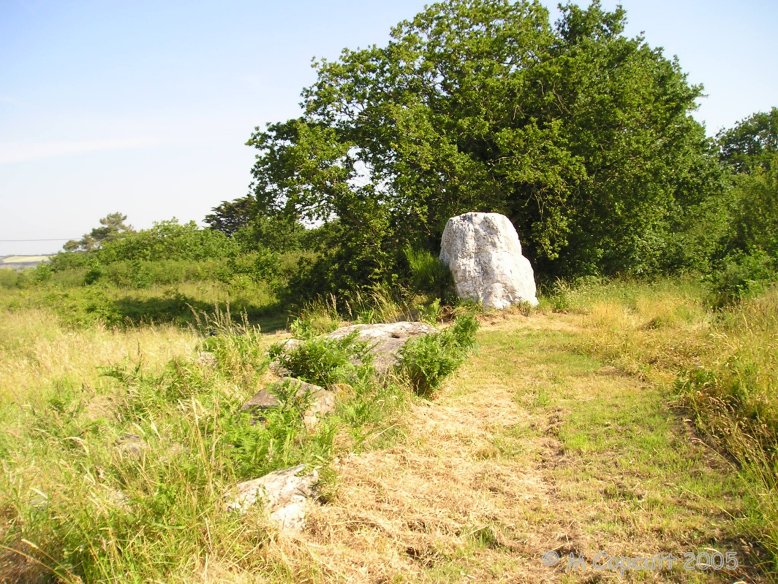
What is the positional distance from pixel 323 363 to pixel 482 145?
909 centimetres

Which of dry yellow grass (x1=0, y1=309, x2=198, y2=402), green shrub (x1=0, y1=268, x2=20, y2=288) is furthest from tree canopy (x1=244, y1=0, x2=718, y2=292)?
green shrub (x1=0, y1=268, x2=20, y2=288)

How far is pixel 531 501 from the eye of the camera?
407cm

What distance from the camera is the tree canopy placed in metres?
12.4

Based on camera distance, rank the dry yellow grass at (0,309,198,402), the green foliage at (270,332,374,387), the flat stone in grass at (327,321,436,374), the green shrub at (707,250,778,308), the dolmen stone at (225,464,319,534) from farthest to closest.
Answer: the green shrub at (707,250,778,308)
the flat stone in grass at (327,321,436,374)
the dry yellow grass at (0,309,198,402)
the green foliage at (270,332,374,387)
the dolmen stone at (225,464,319,534)

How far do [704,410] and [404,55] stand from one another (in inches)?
414

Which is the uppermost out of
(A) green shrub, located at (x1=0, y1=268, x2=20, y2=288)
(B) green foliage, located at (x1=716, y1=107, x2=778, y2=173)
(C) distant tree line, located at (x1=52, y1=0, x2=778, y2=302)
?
(B) green foliage, located at (x1=716, y1=107, x2=778, y2=173)

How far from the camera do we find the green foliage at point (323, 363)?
242 inches

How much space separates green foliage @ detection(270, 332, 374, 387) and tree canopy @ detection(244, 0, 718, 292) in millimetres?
5949

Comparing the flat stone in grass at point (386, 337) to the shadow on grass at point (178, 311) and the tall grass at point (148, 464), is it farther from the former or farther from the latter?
the shadow on grass at point (178, 311)

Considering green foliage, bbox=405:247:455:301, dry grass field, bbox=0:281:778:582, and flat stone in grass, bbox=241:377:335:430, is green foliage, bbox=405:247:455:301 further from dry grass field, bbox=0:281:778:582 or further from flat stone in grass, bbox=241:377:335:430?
flat stone in grass, bbox=241:377:335:430

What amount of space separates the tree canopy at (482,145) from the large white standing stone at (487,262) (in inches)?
54.3

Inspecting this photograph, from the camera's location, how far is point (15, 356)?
28.7 feet

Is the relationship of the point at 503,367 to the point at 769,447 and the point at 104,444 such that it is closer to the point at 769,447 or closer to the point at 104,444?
the point at 769,447

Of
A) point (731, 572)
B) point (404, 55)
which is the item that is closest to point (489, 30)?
point (404, 55)
